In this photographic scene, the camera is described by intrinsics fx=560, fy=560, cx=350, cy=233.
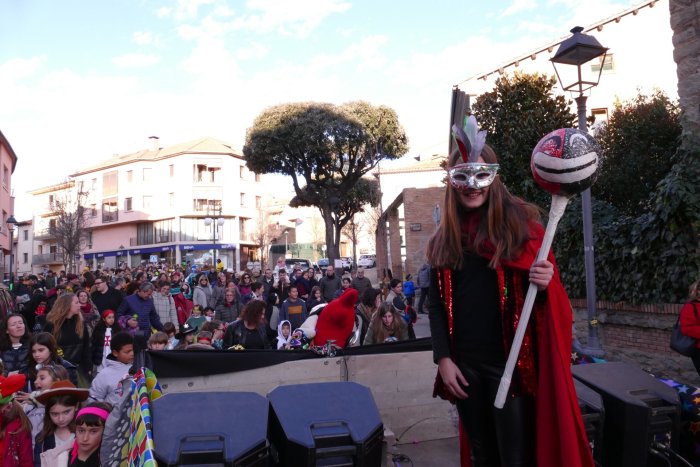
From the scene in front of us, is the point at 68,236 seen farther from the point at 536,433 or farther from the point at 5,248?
the point at 536,433

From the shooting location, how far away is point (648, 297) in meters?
7.61

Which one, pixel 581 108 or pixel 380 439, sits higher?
pixel 581 108

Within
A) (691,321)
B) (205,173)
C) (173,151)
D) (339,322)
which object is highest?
(173,151)

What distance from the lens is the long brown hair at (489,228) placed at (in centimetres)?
238

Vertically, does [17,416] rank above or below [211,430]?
below

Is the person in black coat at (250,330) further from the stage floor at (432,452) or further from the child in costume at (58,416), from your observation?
the child in costume at (58,416)

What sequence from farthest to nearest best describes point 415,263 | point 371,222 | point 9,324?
point 371,222 < point 415,263 < point 9,324

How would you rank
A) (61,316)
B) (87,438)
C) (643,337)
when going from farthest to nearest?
(643,337) < (61,316) < (87,438)

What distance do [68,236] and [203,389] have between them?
120 ft

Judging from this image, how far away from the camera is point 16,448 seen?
374 cm

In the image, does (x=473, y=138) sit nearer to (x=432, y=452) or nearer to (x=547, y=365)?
(x=547, y=365)

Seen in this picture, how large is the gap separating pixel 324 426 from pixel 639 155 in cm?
911

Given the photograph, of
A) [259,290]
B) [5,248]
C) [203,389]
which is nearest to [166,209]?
[5,248]

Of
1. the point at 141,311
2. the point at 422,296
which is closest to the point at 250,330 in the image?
the point at 141,311
